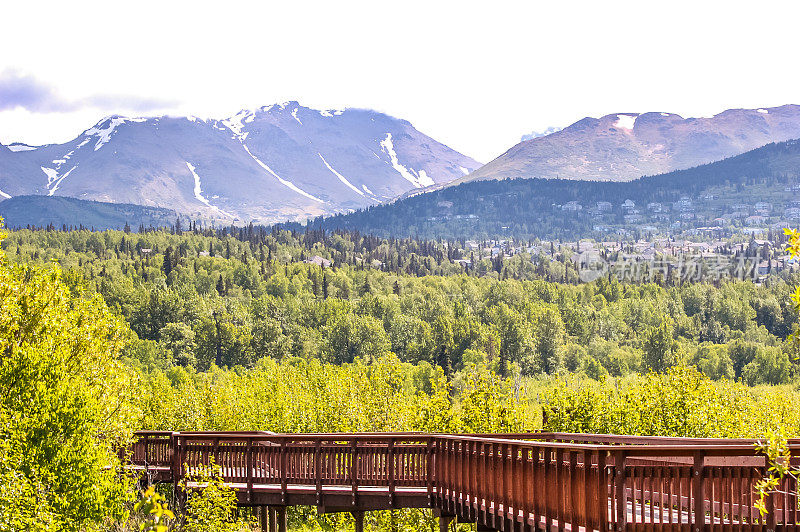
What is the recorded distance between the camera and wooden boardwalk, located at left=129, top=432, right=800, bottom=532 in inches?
588

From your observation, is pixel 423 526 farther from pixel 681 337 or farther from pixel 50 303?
pixel 681 337

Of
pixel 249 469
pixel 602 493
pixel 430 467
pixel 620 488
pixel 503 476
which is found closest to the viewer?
pixel 620 488

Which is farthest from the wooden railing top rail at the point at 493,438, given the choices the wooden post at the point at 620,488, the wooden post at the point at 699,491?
the wooden post at the point at 699,491

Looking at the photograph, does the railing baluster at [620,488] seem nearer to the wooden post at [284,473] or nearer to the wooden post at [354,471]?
the wooden post at [354,471]

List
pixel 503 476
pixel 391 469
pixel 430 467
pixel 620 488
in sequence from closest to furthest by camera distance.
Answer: pixel 620 488 < pixel 503 476 < pixel 430 467 < pixel 391 469

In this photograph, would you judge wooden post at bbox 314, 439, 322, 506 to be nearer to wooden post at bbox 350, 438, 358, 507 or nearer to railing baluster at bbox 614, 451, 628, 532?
wooden post at bbox 350, 438, 358, 507

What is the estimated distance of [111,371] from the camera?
37.4 meters

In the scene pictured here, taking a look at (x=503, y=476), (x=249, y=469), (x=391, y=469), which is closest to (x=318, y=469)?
(x=391, y=469)

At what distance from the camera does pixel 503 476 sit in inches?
746

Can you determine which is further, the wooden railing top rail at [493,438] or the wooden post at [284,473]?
the wooden post at [284,473]

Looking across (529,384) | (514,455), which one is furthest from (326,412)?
(529,384)

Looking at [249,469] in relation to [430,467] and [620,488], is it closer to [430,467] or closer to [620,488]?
[430,467]

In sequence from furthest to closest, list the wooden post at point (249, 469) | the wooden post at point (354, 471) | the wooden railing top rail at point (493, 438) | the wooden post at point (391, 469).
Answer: the wooden post at point (249, 469)
the wooden post at point (354, 471)
the wooden post at point (391, 469)
the wooden railing top rail at point (493, 438)

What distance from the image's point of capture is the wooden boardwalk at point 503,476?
Result: 14.9m
